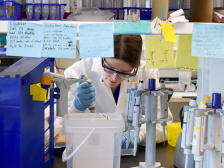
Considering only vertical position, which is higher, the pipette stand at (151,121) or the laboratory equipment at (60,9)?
the laboratory equipment at (60,9)

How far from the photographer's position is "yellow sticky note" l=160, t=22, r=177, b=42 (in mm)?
1044

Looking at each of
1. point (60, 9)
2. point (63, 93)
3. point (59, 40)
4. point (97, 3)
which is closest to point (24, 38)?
point (59, 40)

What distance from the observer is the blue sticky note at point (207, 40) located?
3.44 ft

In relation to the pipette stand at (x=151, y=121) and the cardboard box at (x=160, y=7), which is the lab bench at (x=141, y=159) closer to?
the pipette stand at (x=151, y=121)

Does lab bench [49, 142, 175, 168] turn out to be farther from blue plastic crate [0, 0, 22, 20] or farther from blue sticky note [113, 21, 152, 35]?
blue plastic crate [0, 0, 22, 20]

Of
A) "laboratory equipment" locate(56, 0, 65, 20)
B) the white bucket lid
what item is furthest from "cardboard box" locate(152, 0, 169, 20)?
"laboratory equipment" locate(56, 0, 65, 20)

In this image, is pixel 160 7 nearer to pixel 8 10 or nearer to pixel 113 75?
pixel 113 75

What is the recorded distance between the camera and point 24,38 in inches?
39.9

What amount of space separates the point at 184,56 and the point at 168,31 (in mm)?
325

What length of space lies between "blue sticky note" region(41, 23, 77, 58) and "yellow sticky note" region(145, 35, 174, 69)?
357mm

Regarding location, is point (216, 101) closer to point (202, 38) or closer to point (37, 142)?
point (202, 38)

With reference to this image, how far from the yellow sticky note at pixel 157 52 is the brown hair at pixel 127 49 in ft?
1.76

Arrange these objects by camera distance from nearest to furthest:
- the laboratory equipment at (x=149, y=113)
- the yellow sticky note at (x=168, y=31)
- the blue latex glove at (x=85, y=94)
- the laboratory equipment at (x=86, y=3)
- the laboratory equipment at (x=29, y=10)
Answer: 1. the yellow sticky note at (x=168, y=31)
2. the laboratory equipment at (x=149, y=113)
3. the blue latex glove at (x=85, y=94)
4. the laboratory equipment at (x=86, y=3)
5. the laboratory equipment at (x=29, y=10)

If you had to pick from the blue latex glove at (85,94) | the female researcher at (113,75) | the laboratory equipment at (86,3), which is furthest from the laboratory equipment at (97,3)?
the blue latex glove at (85,94)
